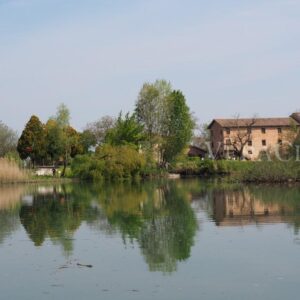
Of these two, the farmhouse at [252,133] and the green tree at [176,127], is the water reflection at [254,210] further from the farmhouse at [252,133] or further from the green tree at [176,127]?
the farmhouse at [252,133]

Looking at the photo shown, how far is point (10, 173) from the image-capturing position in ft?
153

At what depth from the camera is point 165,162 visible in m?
63.6

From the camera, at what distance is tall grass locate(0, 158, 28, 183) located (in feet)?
152

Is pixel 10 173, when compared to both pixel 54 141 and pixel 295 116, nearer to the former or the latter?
pixel 54 141

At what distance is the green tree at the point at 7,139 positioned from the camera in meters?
78.4

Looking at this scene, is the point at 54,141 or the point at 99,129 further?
the point at 99,129

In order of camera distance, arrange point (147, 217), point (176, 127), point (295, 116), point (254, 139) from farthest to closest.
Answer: point (295, 116) < point (254, 139) < point (176, 127) < point (147, 217)

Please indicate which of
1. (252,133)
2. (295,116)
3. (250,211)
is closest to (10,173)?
(250,211)

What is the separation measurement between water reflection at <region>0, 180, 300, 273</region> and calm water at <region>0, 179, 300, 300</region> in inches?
1.4

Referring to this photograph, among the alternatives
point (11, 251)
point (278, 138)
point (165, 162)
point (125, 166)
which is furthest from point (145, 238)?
point (278, 138)

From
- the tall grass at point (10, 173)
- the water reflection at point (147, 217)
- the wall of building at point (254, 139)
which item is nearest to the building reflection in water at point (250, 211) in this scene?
the water reflection at point (147, 217)

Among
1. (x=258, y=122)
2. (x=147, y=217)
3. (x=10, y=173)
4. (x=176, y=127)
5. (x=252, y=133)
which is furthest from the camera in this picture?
(x=258, y=122)

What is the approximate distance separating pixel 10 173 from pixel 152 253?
3528 cm

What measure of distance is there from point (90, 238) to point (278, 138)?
6714 cm
